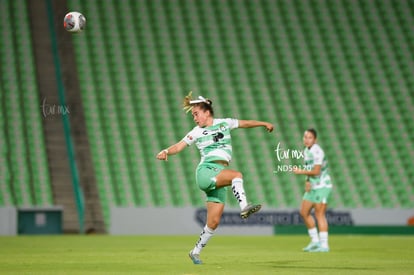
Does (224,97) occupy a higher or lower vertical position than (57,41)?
lower

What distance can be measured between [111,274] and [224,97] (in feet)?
56.4

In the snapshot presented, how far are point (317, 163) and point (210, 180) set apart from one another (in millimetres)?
3978

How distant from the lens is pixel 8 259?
34.9ft

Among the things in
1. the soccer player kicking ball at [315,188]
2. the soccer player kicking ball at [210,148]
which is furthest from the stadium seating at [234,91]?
the soccer player kicking ball at [210,148]

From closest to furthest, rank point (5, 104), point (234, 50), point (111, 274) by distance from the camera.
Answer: point (111, 274) < point (5, 104) < point (234, 50)

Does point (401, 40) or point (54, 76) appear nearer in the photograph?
point (54, 76)

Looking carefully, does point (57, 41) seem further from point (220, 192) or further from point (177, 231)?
point (220, 192)

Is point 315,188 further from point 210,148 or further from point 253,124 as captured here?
point 210,148

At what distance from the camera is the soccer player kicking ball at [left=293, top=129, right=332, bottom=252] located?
13.1 m

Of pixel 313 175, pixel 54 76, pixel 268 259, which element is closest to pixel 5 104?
pixel 54 76

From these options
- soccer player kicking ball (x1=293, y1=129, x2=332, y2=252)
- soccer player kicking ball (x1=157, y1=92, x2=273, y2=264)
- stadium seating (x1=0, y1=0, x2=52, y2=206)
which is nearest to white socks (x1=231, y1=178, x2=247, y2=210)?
soccer player kicking ball (x1=157, y1=92, x2=273, y2=264)

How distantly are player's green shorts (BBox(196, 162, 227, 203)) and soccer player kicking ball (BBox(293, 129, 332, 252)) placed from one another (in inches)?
143

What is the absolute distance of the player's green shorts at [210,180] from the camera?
9.47m

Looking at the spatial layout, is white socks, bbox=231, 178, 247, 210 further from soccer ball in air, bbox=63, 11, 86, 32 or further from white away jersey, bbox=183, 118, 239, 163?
soccer ball in air, bbox=63, 11, 86, 32
